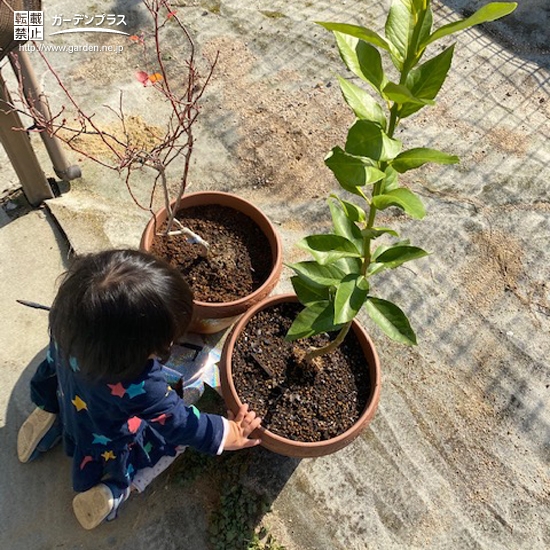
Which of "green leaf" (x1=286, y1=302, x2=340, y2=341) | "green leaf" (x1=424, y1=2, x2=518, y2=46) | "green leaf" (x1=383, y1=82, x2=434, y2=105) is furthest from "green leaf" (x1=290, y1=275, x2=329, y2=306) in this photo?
"green leaf" (x1=424, y1=2, x2=518, y2=46)

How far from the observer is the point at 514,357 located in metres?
2.76

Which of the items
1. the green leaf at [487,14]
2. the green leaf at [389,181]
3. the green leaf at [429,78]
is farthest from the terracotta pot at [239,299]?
the green leaf at [487,14]

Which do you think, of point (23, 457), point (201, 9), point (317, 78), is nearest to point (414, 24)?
point (23, 457)

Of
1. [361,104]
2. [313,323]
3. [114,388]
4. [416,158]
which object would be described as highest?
[361,104]

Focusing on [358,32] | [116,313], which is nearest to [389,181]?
[358,32]

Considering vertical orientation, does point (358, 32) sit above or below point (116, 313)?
above

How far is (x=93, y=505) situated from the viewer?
211 cm

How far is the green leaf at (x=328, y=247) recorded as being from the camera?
178cm

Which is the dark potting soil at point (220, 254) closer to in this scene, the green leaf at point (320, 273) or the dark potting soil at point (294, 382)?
the dark potting soil at point (294, 382)

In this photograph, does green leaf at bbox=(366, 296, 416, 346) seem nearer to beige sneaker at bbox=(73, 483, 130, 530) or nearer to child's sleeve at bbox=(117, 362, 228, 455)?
child's sleeve at bbox=(117, 362, 228, 455)

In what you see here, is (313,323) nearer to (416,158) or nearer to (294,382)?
(294,382)

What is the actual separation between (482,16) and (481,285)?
1.95 metres

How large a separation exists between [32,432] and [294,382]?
1.10 meters

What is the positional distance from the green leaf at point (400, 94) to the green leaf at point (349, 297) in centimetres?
62
